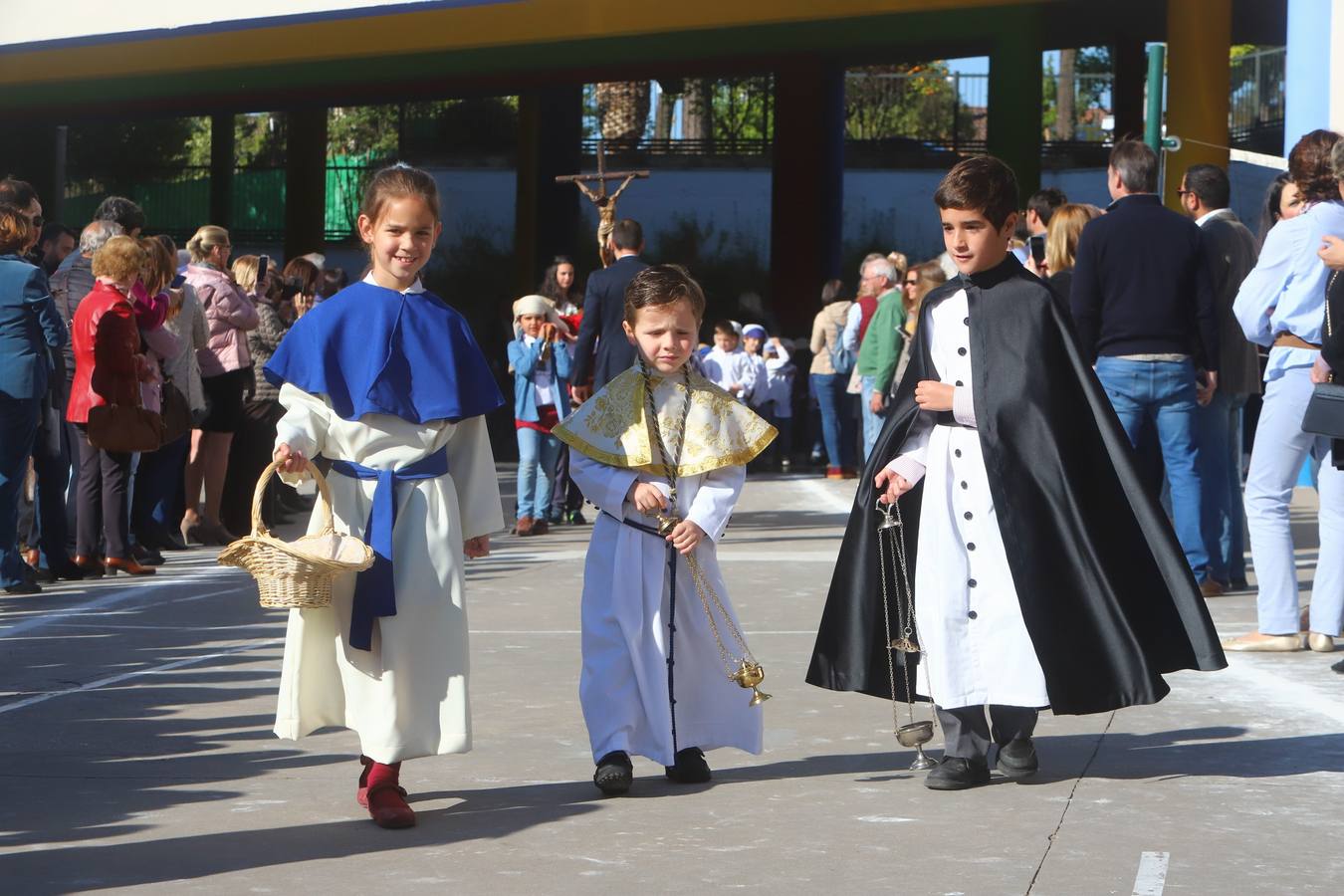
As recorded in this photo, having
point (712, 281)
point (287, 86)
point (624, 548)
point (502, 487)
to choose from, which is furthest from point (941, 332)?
point (712, 281)

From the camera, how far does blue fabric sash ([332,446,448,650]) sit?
532cm

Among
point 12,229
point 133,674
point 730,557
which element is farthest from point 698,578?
point 730,557

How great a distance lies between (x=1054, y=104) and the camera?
45.6m

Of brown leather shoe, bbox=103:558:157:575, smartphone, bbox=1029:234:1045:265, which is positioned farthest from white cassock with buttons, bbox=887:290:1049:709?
brown leather shoe, bbox=103:558:157:575

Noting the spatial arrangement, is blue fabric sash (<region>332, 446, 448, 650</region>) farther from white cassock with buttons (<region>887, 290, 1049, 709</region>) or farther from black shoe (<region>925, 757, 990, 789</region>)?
black shoe (<region>925, 757, 990, 789</region>)

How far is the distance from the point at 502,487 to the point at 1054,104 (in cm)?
3019

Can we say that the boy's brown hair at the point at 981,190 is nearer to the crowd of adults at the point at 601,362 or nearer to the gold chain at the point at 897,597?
the gold chain at the point at 897,597

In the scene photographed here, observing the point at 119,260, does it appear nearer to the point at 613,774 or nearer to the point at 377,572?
the point at 377,572

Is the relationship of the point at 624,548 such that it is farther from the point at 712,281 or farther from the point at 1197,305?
the point at 712,281

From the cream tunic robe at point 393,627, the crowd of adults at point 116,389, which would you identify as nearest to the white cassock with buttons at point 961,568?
the cream tunic robe at point 393,627

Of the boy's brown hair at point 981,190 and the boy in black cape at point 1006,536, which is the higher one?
the boy's brown hair at point 981,190

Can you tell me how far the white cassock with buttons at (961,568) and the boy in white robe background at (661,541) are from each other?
0.51 metres

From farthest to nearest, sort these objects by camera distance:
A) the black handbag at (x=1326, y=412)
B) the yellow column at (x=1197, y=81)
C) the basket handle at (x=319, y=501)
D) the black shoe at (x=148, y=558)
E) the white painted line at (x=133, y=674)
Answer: the yellow column at (x=1197, y=81) < the black shoe at (x=148, y=558) < the black handbag at (x=1326, y=412) < the white painted line at (x=133, y=674) < the basket handle at (x=319, y=501)

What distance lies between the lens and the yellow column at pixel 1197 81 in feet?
62.4
